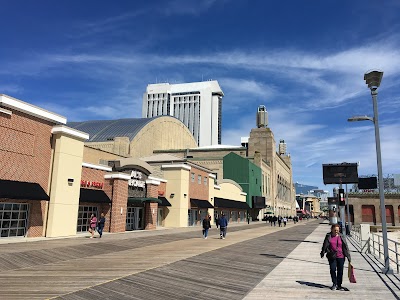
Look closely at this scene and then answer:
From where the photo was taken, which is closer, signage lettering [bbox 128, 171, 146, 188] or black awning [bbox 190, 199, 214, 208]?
signage lettering [bbox 128, 171, 146, 188]

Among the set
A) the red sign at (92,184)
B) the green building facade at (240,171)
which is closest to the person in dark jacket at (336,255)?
the red sign at (92,184)

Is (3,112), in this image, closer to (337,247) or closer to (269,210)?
(337,247)

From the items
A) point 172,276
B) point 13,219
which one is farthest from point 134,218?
point 172,276

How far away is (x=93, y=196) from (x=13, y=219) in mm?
6707

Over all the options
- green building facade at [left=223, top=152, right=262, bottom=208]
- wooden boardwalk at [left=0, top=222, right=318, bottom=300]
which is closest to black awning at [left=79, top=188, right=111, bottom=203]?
wooden boardwalk at [left=0, top=222, right=318, bottom=300]

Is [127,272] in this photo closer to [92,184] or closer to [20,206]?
[20,206]

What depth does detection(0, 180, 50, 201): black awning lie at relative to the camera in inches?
746

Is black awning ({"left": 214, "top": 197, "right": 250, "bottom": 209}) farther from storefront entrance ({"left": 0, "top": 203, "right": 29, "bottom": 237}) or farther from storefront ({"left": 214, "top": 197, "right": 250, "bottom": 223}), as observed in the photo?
storefront entrance ({"left": 0, "top": 203, "right": 29, "bottom": 237})

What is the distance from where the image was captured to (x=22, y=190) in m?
20.2

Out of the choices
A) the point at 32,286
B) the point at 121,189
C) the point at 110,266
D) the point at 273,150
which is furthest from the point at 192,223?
the point at 273,150

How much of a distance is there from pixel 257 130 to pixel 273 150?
7041mm

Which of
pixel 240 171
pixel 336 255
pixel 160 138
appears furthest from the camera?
pixel 160 138

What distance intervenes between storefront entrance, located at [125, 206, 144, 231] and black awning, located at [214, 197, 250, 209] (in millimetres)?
19150

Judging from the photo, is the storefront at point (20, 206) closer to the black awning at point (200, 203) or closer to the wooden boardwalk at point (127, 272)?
the wooden boardwalk at point (127, 272)
